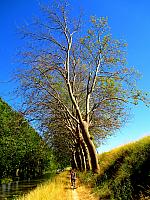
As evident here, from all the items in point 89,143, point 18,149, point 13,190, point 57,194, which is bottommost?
point 57,194

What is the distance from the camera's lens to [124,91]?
23844 millimetres

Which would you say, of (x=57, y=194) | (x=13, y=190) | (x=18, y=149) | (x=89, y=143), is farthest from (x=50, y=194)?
(x=18, y=149)

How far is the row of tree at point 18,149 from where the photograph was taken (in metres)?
45.3

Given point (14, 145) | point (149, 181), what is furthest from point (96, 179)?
point (14, 145)

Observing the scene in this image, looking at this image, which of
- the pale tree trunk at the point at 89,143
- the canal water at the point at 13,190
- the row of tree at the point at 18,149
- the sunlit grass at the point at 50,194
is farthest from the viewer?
the row of tree at the point at 18,149

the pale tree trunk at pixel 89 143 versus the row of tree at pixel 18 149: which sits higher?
the row of tree at pixel 18 149

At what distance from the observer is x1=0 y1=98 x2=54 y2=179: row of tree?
45.3 meters

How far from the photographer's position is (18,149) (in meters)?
77.2

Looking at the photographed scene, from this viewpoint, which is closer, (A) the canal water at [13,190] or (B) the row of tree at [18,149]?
(A) the canal water at [13,190]

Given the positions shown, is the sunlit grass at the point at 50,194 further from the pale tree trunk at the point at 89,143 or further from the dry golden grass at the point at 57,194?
the pale tree trunk at the point at 89,143

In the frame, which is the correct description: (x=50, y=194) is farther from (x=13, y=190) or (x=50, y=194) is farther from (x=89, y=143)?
(x=13, y=190)

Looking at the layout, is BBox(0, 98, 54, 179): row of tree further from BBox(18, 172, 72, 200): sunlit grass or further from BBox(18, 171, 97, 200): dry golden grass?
BBox(18, 171, 97, 200): dry golden grass

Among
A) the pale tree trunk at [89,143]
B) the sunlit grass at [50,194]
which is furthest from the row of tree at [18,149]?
the sunlit grass at [50,194]

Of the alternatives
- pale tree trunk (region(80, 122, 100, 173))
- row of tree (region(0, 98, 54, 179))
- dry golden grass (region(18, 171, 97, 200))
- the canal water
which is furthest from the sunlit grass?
the canal water
